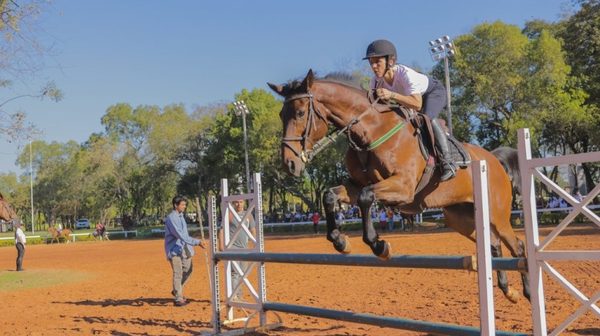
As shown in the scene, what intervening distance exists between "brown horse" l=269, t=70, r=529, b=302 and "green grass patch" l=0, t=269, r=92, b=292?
1328cm

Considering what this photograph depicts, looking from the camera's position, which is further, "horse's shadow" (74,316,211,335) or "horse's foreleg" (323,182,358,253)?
"horse's shadow" (74,316,211,335)

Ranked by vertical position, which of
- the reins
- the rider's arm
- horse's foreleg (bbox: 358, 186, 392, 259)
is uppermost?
the rider's arm

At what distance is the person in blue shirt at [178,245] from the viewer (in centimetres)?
1092

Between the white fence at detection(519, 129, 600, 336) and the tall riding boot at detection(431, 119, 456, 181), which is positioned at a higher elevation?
the tall riding boot at detection(431, 119, 456, 181)

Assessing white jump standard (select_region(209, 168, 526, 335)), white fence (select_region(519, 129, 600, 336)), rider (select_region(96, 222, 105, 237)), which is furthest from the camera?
rider (select_region(96, 222, 105, 237))

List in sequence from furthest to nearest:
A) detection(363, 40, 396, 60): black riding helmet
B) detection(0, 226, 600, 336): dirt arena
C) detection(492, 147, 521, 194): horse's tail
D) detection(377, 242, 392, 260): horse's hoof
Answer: detection(0, 226, 600, 336): dirt arena
detection(492, 147, 521, 194): horse's tail
detection(363, 40, 396, 60): black riding helmet
detection(377, 242, 392, 260): horse's hoof

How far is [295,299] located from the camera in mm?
10828

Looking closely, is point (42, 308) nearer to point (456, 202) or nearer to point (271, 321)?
point (271, 321)

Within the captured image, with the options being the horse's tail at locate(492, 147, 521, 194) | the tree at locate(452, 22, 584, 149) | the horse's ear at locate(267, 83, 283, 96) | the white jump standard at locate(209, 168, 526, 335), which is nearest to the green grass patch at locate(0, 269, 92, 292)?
the white jump standard at locate(209, 168, 526, 335)

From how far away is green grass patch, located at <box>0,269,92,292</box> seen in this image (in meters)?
16.0

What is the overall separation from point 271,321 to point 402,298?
2.58 m

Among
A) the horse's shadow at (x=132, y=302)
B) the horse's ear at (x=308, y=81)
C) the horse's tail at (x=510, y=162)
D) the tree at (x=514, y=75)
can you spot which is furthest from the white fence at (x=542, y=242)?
the tree at (x=514, y=75)

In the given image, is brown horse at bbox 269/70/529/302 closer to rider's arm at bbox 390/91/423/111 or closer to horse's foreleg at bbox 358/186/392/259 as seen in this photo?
horse's foreleg at bbox 358/186/392/259

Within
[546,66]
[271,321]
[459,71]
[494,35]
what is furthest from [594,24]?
[271,321]
